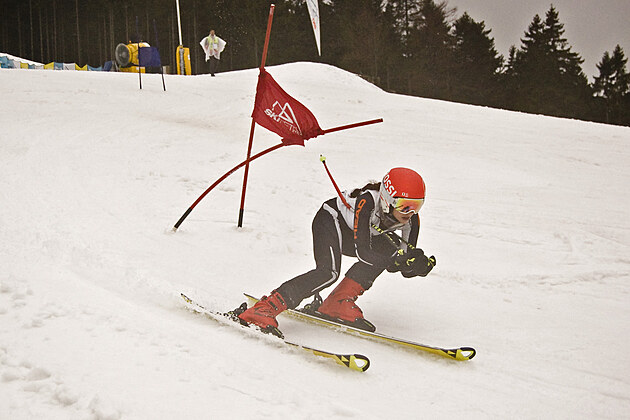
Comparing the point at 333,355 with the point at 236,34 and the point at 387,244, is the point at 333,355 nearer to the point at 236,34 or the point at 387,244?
the point at 387,244

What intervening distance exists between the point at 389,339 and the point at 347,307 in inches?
18.0

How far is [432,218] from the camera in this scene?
7.14 m

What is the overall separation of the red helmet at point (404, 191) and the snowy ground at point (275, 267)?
912 millimetres

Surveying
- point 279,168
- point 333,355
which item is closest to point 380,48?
point 279,168

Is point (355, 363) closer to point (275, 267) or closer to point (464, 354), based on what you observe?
point (464, 354)

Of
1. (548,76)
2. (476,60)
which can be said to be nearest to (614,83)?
(548,76)

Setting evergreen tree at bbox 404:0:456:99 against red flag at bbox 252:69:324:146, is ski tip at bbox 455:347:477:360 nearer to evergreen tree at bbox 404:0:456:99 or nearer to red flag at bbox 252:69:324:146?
red flag at bbox 252:69:324:146

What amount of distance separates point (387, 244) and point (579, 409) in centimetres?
153

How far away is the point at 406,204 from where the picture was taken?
135 inches

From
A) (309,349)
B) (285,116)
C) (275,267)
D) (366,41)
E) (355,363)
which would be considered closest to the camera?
(355,363)

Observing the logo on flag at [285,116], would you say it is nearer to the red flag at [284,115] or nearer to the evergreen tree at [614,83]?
the red flag at [284,115]

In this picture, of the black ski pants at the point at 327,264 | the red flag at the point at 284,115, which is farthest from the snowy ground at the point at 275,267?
the red flag at the point at 284,115

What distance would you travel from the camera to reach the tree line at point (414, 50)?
35969 millimetres

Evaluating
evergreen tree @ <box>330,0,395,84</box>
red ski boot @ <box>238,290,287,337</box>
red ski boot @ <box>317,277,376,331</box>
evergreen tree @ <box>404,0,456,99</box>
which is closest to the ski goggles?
red ski boot @ <box>317,277,376,331</box>
